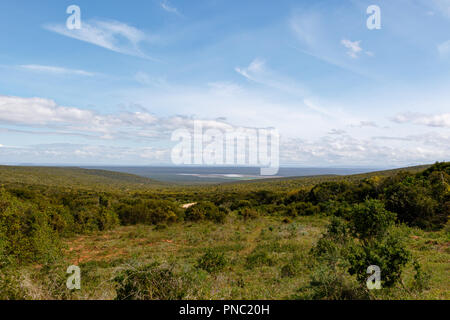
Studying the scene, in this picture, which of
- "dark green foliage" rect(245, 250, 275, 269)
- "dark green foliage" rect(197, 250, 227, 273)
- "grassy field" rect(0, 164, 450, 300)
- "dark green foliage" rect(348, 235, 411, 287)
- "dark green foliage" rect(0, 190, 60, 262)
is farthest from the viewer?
"dark green foliage" rect(0, 190, 60, 262)

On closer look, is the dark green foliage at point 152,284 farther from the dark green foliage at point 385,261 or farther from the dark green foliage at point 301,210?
the dark green foliage at point 301,210

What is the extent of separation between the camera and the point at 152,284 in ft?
16.1

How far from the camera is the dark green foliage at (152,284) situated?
189 inches

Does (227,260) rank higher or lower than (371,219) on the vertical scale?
lower

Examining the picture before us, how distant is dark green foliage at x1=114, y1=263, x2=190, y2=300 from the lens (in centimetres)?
479

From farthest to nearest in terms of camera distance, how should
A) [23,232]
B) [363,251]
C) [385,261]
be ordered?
[23,232] → [363,251] → [385,261]

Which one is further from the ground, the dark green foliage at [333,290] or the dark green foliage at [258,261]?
the dark green foliage at [333,290]

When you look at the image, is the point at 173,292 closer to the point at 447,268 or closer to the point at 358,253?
the point at 358,253

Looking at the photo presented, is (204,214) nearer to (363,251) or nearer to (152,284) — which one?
(363,251)

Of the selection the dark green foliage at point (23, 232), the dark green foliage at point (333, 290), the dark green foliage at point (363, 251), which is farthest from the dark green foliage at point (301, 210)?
the dark green foliage at point (23, 232)

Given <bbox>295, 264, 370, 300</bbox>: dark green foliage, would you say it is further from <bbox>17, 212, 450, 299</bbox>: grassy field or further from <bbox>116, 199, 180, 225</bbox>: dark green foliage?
<bbox>116, 199, 180, 225</bbox>: dark green foliage

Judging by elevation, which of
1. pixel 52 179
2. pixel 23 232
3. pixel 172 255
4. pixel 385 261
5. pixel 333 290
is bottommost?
pixel 52 179

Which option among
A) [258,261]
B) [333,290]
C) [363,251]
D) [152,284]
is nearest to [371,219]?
[363,251]

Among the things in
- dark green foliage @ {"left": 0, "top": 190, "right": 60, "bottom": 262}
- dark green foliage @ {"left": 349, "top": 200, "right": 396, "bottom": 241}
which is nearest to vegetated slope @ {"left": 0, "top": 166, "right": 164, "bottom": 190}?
dark green foliage @ {"left": 0, "top": 190, "right": 60, "bottom": 262}
